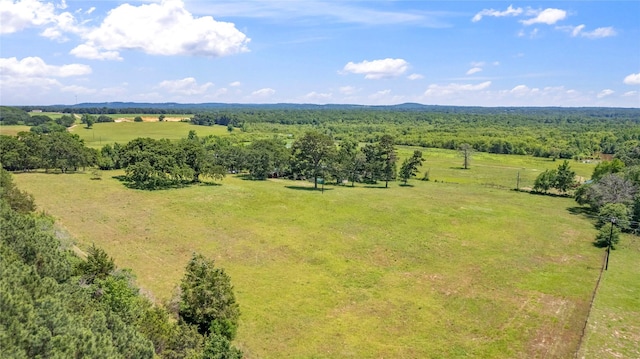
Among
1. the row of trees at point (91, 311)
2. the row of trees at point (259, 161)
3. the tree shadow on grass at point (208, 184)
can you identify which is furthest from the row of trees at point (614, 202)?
the tree shadow on grass at point (208, 184)

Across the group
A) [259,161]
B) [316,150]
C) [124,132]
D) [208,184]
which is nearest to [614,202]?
[316,150]

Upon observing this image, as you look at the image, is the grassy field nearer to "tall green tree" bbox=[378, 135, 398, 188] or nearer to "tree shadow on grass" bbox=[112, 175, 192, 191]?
"tree shadow on grass" bbox=[112, 175, 192, 191]

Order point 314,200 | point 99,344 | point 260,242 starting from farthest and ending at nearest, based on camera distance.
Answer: point 314,200 → point 260,242 → point 99,344

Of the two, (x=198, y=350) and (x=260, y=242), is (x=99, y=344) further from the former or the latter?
(x=260, y=242)

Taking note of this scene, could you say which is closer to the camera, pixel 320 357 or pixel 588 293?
pixel 320 357

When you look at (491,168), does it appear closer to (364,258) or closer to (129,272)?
(364,258)

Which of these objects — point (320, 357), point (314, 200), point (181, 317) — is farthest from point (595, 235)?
point (181, 317)
